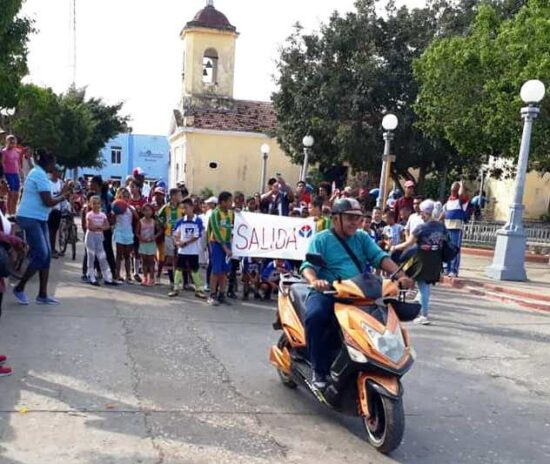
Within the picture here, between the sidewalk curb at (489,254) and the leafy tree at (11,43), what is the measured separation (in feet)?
43.2

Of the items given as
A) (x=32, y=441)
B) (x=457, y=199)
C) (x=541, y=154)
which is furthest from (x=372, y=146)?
(x=32, y=441)

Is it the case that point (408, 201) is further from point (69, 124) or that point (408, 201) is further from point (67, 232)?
point (69, 124)

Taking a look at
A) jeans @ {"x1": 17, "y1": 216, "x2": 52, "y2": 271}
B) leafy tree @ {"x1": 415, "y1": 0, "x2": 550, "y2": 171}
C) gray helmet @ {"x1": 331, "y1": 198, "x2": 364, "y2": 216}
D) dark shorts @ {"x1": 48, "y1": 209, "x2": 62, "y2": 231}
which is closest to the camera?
gray helmet @ {"x1": 331, "y1": 198, "x2": 364, "y2": 216}

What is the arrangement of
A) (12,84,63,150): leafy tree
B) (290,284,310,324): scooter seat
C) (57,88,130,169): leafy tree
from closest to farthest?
(290,284,310,324): scooter seat
(12,84,63,150): leafy tree
(57,88,130,169): leafy tree

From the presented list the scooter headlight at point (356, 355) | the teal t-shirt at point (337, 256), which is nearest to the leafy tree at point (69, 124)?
the teal t-shirt at point (337, 256)

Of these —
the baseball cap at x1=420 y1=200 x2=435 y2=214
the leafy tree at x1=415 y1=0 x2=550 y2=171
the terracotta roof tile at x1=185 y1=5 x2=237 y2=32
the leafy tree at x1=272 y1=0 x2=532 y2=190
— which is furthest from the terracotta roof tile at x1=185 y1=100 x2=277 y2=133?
the baseball cap at x1=420 y1=200 x2=435 y2=214

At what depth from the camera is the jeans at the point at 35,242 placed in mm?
8141

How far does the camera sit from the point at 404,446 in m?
4.79

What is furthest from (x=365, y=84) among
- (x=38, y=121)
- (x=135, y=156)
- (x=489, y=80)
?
(x=135, y=156)

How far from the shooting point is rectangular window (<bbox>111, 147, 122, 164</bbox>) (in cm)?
6944

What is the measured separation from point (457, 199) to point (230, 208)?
5.90m

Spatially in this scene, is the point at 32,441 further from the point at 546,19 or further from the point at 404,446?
the point at 546,19

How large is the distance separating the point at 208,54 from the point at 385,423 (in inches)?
1414

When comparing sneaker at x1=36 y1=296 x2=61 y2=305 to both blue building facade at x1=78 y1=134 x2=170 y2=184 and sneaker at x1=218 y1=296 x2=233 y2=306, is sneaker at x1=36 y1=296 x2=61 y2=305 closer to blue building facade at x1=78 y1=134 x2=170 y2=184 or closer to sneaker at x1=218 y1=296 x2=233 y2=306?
sneaker at x1=218 y1=296 x2=233 y2=306
